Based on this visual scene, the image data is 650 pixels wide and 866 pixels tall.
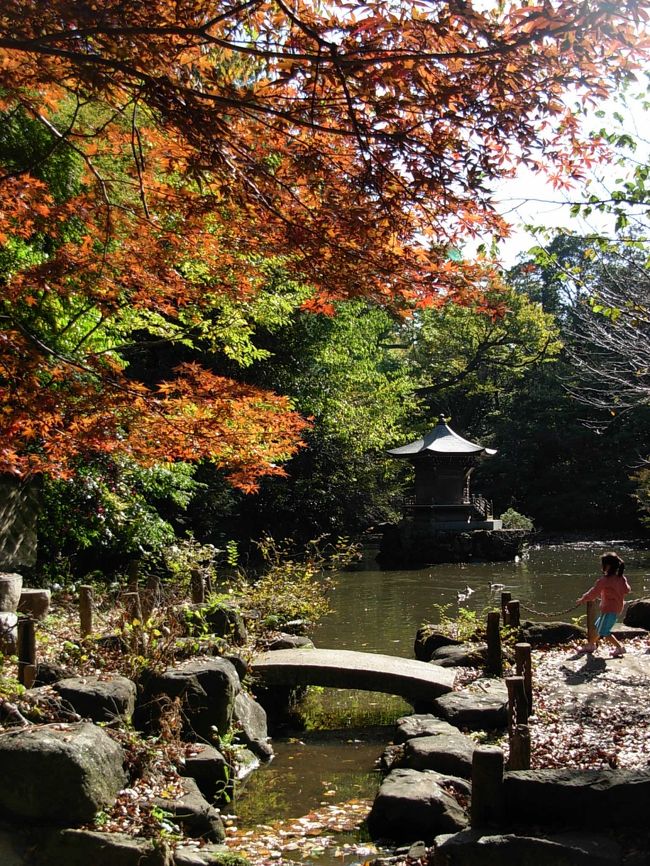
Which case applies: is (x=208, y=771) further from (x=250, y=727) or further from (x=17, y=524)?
(x=17, y=524)

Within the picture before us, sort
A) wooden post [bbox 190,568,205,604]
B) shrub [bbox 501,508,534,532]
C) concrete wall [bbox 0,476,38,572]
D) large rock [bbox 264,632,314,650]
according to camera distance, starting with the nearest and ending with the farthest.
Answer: wooden post [bbox 190,568,205,604], large rock [bbox 264,632,314,650], concrete wall [bbox 0,476,38,572], shrub [bbox 501,508,534,532]

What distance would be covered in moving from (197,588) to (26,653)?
9.90 ft

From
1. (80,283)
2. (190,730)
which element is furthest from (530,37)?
(190,730)

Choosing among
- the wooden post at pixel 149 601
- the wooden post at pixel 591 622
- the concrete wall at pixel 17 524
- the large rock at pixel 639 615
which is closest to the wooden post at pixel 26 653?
the wooden post at pixel 149 601

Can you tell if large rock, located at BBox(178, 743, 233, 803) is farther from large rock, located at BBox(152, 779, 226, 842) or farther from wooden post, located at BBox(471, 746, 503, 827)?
wooden post, located at BBox(471, 746, 503, 827)

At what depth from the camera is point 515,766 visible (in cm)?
541

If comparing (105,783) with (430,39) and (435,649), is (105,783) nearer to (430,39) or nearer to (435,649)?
(430,39)

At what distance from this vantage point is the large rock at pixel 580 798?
452 centimetres

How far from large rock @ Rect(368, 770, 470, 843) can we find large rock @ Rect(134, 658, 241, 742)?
161 cm

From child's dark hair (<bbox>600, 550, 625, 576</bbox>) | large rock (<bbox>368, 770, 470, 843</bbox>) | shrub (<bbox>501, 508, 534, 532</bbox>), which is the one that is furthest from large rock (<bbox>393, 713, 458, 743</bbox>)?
shrub (<bbox>501, 508, 534, 532</bbox>)

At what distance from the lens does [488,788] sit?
4727 mm

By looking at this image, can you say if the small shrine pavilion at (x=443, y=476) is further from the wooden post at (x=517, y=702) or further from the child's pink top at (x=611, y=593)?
the wooden post at (x=517, y=702)

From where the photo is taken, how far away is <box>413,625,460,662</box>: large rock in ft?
35.1

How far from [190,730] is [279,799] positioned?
89 cm
